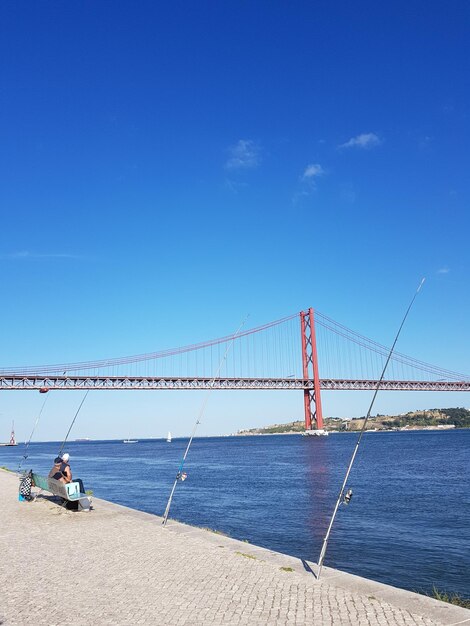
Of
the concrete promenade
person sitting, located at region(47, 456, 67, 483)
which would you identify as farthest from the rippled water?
person sitting, located at region(47, 456, 67, 483)

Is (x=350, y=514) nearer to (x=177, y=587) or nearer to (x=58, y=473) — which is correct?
(x=58, y=473)

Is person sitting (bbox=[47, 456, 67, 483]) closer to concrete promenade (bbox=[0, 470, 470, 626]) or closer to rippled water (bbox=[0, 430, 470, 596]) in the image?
concrete promenade (bbox=[0, 470, 470, 626])

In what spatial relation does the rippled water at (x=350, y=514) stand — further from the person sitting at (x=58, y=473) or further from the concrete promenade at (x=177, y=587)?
the person sitting at (x=58, y=473)

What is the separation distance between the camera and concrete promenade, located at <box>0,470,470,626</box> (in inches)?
227

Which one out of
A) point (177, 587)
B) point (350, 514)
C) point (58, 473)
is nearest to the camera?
point (177, 587)

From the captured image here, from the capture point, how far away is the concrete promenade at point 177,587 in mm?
5770

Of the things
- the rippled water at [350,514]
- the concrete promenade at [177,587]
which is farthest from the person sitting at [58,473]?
the rippled water at [350,514]

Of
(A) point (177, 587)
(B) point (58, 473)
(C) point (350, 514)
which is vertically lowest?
(C) point (350, 514)

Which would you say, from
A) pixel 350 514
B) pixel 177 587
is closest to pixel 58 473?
pixel 177 587

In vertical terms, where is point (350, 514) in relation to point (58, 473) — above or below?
below

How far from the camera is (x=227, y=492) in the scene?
2378 cm

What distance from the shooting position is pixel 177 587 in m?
6.85

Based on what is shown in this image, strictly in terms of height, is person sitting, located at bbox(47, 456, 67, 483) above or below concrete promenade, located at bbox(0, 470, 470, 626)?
above

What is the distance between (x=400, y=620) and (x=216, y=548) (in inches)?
163
